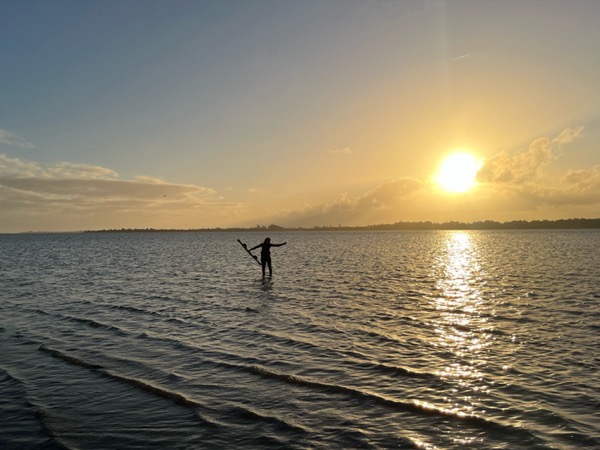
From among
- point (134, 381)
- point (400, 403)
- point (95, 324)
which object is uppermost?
point (95, 324)

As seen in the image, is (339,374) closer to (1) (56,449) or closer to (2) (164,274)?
(1) (56,449)

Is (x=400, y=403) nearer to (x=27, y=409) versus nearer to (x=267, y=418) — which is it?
(x=267, y=418)

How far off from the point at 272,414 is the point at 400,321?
12352mm

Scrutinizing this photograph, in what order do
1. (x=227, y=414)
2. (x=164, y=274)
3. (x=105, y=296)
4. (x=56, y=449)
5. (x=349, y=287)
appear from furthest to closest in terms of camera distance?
(x=164, y=274)
(x=349, y=287)
(x=105, y=296)
(x=227, y=414)
(x=56, y=449)

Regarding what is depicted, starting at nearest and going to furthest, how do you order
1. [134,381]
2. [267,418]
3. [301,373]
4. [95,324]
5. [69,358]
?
1. [267,418]
2. [134,381]
3. [301,373]
4. [69,358]
5. [95,324]

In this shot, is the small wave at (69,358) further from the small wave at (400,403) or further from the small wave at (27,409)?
the small wave at (400,403)

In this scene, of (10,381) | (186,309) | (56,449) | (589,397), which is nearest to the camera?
(56,449)

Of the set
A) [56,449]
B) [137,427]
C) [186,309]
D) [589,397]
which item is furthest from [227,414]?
[186,309]

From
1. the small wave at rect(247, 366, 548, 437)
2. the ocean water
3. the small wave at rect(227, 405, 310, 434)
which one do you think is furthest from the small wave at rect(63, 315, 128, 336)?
the small wave at rect(227, 405, 310, 434)

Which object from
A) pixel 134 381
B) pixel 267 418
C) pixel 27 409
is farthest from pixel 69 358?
pixel 267 418

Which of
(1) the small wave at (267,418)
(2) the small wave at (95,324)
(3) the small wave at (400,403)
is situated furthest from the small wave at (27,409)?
(2) the small wave at (95,324)

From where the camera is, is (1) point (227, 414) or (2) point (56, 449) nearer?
(2) point (56, 449)

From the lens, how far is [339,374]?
43.9 ft

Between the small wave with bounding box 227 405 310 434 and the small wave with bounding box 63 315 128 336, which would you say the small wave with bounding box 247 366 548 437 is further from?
the small wave with bounding box 63 315 128 336
